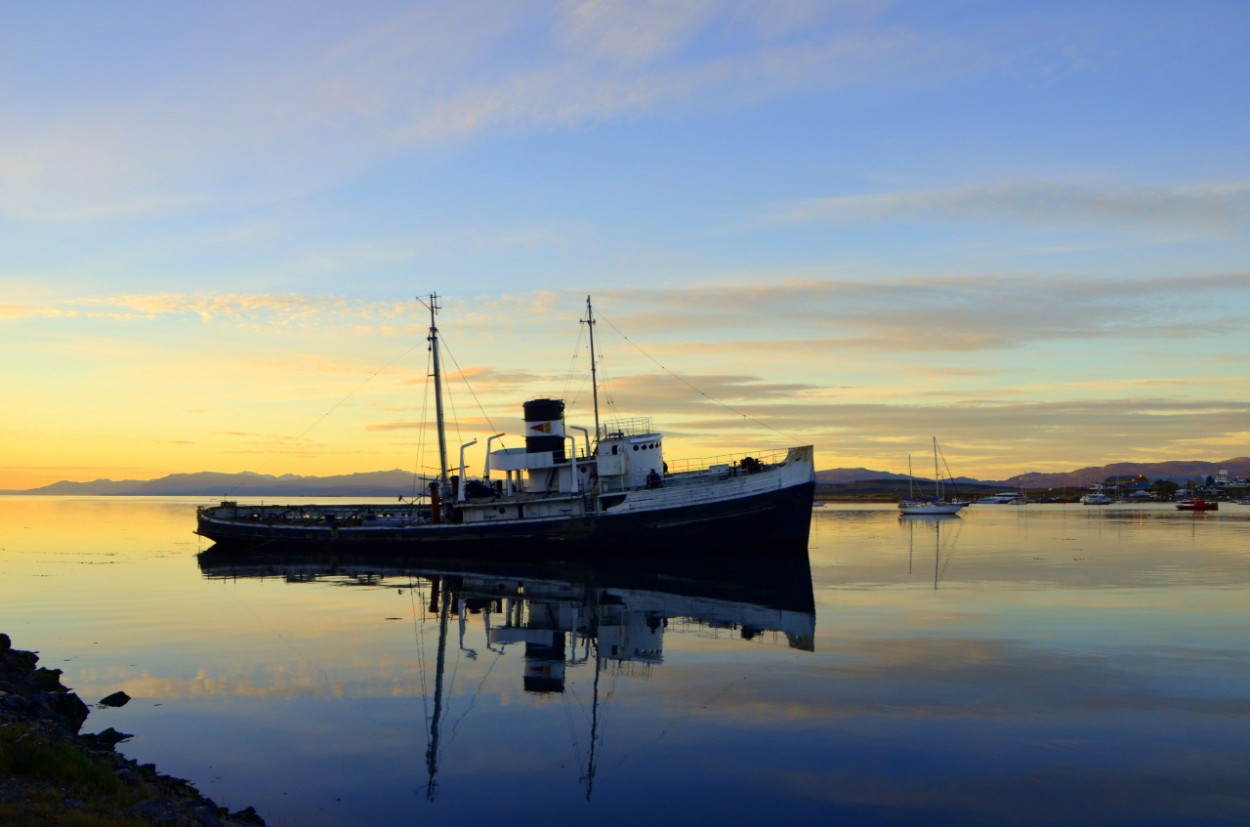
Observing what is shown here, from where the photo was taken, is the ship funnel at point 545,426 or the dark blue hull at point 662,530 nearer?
the dark blue hull at point 662,530

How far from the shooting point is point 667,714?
15.9 metres

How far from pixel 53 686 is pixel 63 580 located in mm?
24928

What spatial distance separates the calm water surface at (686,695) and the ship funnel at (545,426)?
14.2 meters

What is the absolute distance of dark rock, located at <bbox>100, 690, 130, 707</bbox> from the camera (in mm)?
17312

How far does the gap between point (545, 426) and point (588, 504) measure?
5.38 meters

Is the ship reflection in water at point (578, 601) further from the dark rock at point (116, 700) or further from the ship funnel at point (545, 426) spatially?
the ship funnel at point (545, 426)

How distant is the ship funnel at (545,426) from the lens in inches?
1937

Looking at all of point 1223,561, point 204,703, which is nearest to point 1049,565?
point 1223,561

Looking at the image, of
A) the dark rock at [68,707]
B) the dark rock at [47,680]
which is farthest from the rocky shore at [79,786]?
the dark rock at [47,680]

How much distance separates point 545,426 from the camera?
49188 mm

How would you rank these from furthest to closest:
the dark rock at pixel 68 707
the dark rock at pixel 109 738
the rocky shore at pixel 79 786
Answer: the dark rock at pixel 68 707 < the dark rock at pixel 109 738 < the rocky shore at pixel 79 786

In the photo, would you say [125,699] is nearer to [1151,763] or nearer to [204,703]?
[204,703]

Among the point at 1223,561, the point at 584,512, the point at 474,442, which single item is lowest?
the point at 1223,561

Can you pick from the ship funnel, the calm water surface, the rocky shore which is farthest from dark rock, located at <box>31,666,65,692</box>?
the ship funnel
